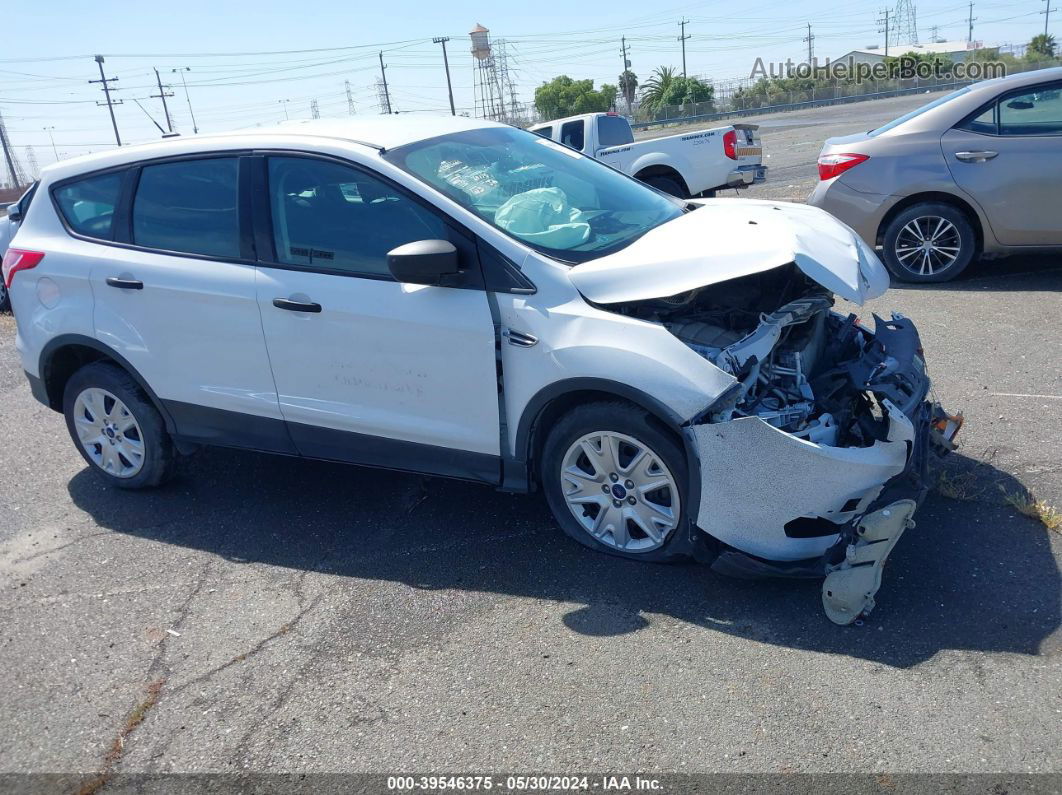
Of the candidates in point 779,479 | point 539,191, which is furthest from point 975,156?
point 779,479

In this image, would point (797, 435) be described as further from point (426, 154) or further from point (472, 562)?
point (426, 154)

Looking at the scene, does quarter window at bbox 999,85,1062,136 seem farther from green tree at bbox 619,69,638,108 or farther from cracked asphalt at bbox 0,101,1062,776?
green tree at bbox 619,69,638,108

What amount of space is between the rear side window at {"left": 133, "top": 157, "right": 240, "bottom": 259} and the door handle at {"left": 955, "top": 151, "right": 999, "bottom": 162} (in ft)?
20.0

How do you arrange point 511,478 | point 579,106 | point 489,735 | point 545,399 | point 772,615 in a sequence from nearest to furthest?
point 489,735 < point 772,615 < point 545,399 < point 511,478 < point 579,106

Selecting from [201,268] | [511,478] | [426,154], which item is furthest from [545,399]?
[201,268]

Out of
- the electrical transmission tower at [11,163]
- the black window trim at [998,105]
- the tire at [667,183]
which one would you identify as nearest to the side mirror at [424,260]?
the black window trim at [998,105]

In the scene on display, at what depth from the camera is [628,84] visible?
7812 cm

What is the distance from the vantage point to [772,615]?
3.71 metres

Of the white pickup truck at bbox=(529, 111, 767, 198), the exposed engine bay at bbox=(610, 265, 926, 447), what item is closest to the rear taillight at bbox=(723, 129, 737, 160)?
the white pickup truck at bbox=(529, 111, 767, 198)

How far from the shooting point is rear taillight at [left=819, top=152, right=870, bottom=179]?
8.29 meters

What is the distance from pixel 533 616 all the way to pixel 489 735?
735 millimetres

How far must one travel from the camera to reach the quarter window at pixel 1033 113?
7.68m

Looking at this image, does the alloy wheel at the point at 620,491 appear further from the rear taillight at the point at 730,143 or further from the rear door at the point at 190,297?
the rear taillight at the point at 730,143

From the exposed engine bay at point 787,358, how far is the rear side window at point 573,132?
10.9 m
